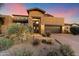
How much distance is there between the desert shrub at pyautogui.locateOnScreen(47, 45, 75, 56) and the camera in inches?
76.0

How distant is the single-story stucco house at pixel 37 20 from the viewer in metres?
1.97

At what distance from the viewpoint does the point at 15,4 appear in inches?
78.1

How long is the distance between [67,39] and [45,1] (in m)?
0.45

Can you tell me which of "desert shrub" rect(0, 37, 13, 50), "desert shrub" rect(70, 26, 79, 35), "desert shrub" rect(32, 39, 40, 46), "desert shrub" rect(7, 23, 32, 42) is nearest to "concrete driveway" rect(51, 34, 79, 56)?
"desert shrub" rect(70, 26, 79, 35)

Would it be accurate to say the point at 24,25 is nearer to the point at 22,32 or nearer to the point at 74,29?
the point at 22,32

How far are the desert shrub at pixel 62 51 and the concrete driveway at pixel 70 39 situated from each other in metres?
0.04

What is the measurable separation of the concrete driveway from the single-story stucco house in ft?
0.18

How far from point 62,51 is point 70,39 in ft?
0.48

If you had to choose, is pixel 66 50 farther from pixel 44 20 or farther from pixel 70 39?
pixel 44 20

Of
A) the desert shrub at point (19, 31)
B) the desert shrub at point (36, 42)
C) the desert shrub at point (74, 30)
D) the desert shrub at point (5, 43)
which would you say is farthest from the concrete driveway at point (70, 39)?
the desert shrub at point (5, 43)

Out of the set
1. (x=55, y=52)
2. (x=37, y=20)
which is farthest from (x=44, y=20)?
(x=55, y=52)

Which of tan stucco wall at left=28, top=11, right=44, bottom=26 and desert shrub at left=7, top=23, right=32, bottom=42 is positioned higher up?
tan stucco wall at left=28, top=11, right=44, bottom=26

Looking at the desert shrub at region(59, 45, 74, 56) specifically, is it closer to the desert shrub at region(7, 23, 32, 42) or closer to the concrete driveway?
the concrete driveway

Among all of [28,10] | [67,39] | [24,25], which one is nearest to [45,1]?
[28,10]
